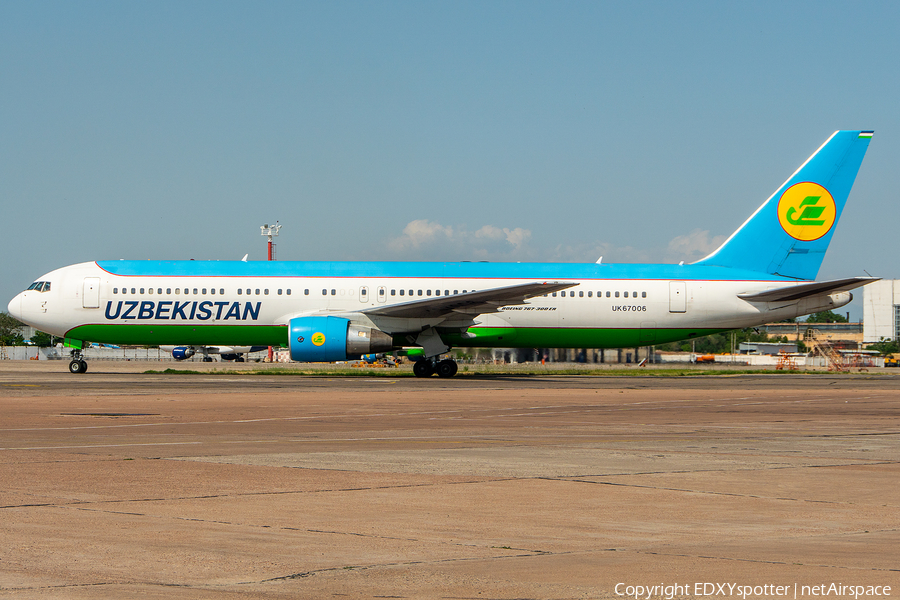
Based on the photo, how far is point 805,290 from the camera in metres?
33.3

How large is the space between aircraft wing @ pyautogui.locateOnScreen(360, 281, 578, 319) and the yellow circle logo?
38.2 ft

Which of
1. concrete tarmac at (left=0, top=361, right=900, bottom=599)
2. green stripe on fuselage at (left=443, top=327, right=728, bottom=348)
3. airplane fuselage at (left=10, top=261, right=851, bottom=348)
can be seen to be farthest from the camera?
green stripe on fuselage at (left=443, top=327, right=728, bottom=348)

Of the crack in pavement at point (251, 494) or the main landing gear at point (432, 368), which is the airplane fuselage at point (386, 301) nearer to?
the main landing gear at point (432, 368)

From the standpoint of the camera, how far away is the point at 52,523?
6.51 m

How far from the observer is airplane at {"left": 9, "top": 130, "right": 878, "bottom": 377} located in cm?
3241

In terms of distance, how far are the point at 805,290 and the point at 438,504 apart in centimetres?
2938

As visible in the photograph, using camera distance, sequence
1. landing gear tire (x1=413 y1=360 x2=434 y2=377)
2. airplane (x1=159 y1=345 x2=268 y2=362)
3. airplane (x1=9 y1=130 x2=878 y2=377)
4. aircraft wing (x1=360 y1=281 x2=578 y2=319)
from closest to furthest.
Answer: aircraft wing (x1=360 y1=281 x2=578 y2=319) → airplane (x1=9 y1=130 x2=878 y2=377) → landing gear tire (x1=413 y1=360 x2=434 y2=377) → airplane (x1=159 y1=345 x2=268 y2=362)

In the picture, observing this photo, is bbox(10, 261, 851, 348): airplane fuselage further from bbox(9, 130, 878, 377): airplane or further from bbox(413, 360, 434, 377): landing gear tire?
bbox(413, 360, 434, 377): landing gear tire

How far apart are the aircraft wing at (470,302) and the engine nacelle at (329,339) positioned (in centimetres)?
124

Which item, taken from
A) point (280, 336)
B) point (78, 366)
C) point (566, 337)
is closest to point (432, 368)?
point (566, 337)

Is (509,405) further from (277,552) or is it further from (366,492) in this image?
(277,552)

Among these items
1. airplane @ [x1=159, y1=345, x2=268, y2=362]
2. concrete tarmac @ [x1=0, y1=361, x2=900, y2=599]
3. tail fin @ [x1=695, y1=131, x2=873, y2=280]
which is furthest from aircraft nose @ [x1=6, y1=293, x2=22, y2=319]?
airplane @ [x1=159, y1=345, x2=268, y2=362]

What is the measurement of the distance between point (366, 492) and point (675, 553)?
131 inches

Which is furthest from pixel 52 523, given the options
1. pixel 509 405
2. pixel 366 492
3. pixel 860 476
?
pixel 509 405
